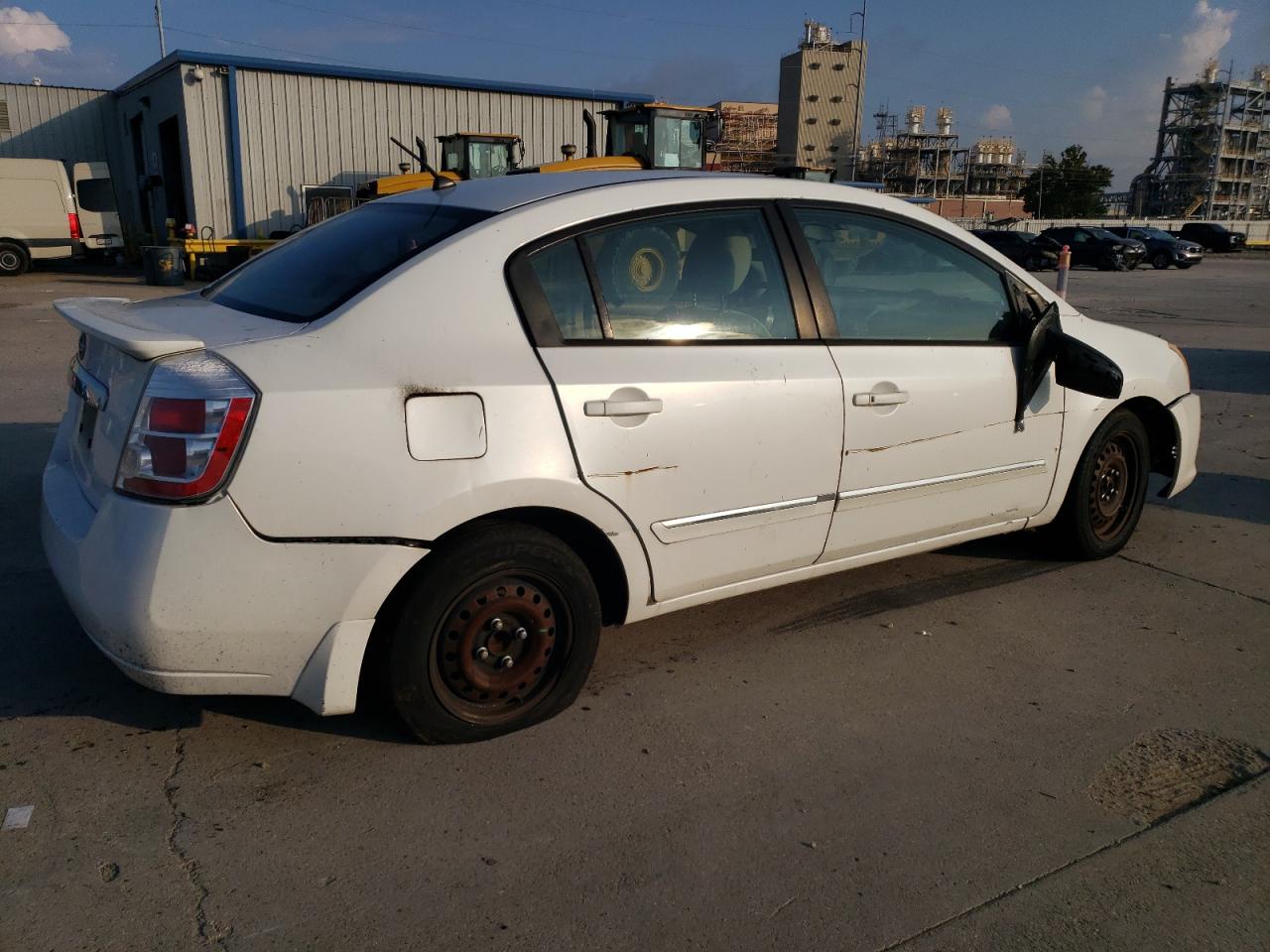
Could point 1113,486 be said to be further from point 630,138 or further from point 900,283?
point 630,138

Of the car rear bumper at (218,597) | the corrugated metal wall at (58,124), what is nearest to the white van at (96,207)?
the corrugated metal wall at (58,124)

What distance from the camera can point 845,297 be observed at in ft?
12.3

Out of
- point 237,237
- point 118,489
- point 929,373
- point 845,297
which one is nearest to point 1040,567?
point 929,373

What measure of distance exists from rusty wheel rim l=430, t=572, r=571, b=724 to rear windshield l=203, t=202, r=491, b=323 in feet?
3.13

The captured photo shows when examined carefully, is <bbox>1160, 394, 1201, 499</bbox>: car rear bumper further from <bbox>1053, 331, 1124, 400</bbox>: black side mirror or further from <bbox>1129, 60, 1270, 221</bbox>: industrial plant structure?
<bbox>1129, 60, 1270, 221</bbox>: industrial plant structure

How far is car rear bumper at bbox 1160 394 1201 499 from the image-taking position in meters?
4.88

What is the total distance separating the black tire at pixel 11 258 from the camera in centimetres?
2334

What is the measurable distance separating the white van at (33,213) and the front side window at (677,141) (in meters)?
14.0

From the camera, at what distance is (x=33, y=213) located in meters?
23.4

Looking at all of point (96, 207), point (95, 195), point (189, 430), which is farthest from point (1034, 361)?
point (95, 195)

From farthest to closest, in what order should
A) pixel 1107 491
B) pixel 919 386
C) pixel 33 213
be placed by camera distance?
1. pixel 33 213
2. pixel 1107 491
3. pixel 919 386

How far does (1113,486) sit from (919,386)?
1576 millimetres

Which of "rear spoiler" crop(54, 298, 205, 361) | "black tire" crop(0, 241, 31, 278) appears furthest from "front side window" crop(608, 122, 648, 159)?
"rear spoiler" crop(54, 298, 205, 361)

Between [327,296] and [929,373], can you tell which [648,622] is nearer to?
[929,373]
